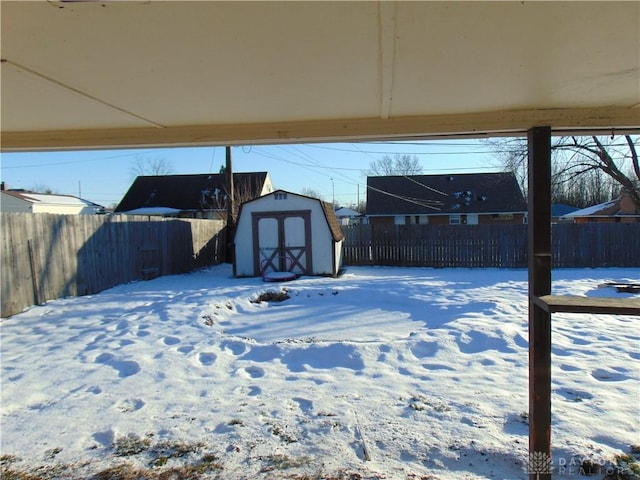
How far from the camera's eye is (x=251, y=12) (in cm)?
121

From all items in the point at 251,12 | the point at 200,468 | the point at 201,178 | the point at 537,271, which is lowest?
the point at 200,468

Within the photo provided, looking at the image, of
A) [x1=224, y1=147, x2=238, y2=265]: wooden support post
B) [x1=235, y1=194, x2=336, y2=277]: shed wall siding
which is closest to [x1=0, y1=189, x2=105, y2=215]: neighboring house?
[x1=224, y1=147, x2=238, y2=265]: wooden support post

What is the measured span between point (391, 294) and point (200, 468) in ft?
23.6

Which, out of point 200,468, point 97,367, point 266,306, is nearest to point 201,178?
point 266,306

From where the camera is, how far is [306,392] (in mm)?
3939

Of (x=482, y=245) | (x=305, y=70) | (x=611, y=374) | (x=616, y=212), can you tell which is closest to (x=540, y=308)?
(x=305, y=70)

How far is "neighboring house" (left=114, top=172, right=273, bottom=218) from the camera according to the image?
1134 inches

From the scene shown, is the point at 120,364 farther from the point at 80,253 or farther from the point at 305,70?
the point at 80,253

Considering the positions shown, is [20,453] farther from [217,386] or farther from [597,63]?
[597,63]

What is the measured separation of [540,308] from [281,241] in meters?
11.2

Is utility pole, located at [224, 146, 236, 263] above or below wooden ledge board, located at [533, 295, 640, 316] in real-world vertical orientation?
above

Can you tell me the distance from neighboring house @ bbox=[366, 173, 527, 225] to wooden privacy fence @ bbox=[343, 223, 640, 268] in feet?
51.1

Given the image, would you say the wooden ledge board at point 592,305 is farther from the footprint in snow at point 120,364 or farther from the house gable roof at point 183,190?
the house gable roof at point 183,190

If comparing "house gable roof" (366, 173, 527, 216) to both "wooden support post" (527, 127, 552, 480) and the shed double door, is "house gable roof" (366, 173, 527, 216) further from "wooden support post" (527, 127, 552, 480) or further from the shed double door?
"wooden support post" (527, 127, 552, 480)
